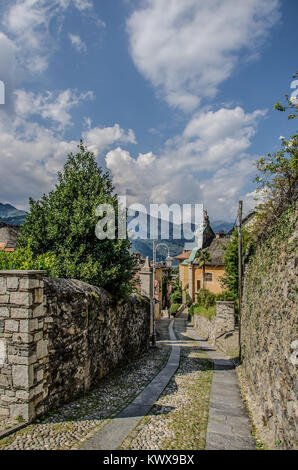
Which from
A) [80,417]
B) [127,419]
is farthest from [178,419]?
[80,417]

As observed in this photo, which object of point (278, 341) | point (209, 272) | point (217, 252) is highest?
point (217, 252)

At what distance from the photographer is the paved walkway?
176 inches

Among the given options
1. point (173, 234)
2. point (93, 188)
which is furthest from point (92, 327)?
point (173, 234)

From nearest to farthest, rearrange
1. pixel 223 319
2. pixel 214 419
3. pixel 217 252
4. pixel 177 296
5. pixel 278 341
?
pixel 278 341 < pixel 214 419 < pixel 223 319 < pixel 217 252 < pixel 177 296

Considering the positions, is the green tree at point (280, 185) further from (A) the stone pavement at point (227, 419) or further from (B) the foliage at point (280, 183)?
(A) the stone pavement at point (227, 419)

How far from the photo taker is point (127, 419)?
5.50 m

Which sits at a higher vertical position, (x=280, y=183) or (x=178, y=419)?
(x=280, y=183)

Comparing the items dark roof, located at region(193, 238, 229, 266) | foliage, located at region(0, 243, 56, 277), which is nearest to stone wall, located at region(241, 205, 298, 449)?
foliage, located at region(0, 243, 56, 277)

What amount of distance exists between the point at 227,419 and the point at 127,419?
2.21m

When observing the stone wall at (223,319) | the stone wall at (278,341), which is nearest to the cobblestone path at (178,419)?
the stone wall at (278,341)

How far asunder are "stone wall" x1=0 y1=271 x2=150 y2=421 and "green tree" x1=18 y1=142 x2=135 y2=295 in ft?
3.63

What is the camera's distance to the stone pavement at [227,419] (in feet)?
15.8

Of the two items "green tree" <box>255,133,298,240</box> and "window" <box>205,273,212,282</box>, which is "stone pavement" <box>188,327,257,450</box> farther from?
"window" <box>205,273,212,282</box>

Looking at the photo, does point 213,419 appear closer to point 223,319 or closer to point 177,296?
point 223,319
